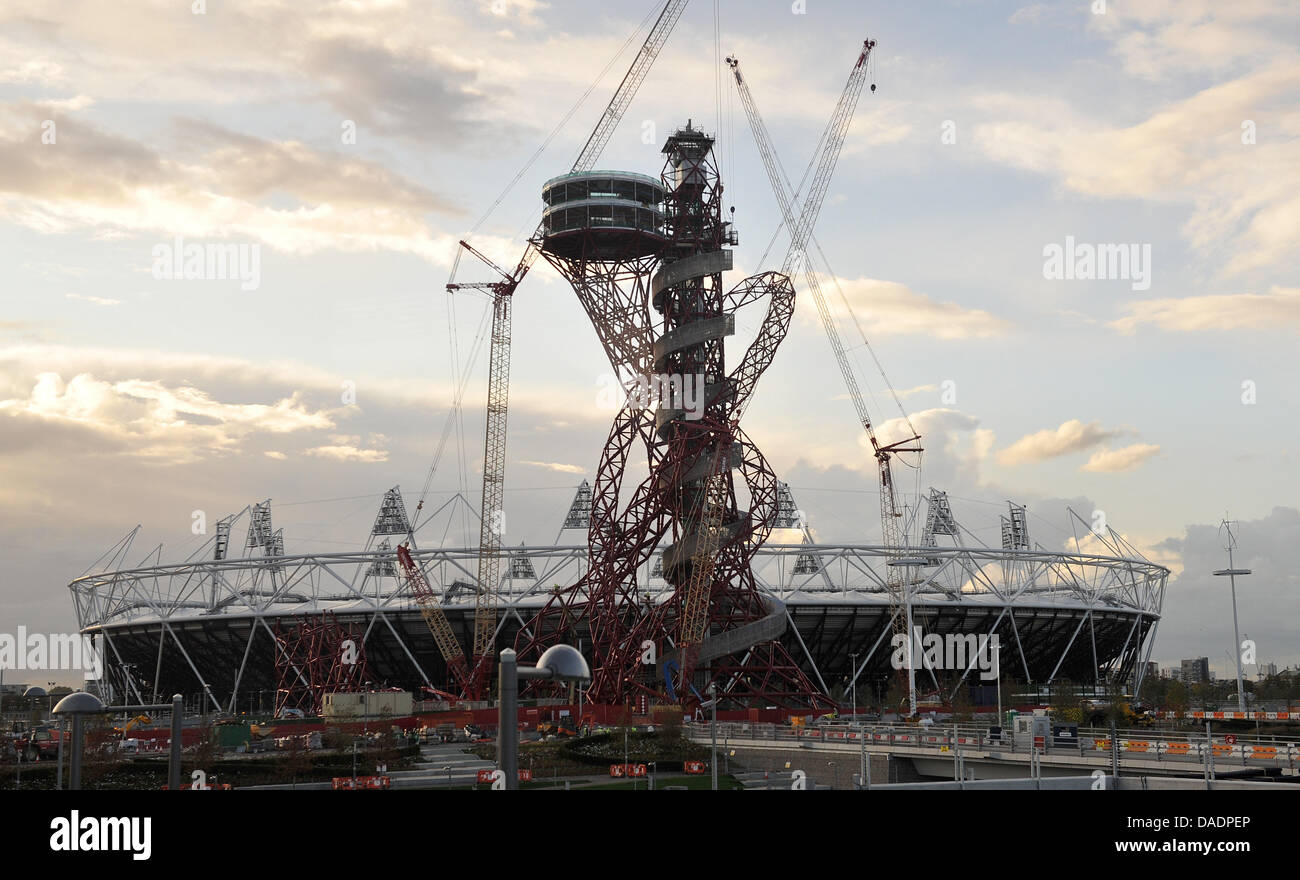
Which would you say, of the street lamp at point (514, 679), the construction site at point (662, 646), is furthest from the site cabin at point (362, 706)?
the street lamp at point (514, 679)

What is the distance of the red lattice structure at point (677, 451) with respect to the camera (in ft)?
312

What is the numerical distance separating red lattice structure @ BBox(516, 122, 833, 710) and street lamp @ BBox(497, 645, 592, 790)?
75.5 metres

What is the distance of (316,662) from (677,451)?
52.8 m

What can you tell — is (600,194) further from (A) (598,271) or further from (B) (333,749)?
(B) (333,749)

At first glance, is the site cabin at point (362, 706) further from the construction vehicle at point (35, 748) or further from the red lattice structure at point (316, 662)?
the construction vehicle at point (35, 748)

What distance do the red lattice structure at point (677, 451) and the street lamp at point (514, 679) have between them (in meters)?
75.5

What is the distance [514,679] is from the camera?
16.1 meters

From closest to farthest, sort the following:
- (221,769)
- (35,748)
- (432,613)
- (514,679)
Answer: (514,679), (221,769), (35,748), (432,613)

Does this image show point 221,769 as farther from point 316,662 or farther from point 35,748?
point 316,662

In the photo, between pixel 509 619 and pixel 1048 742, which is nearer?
pixel 1048 742

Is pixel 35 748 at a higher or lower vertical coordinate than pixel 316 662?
lower

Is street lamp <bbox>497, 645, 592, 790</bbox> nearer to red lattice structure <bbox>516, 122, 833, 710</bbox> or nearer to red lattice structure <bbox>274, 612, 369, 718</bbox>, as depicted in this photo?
red lattice structure <bbox>516, 122, 833, 710</bbox>

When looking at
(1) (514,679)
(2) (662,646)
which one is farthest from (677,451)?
(1) (514,679)
